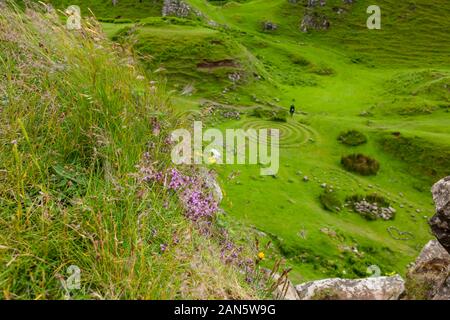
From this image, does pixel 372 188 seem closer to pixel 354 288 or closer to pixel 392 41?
pixel 354 288

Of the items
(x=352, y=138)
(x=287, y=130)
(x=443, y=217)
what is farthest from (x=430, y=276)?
(x=287, y=130)

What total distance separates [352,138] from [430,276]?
52.5 feet

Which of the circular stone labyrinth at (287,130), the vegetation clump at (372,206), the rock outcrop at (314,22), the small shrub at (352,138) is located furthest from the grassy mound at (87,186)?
the rock outcrop at (314,22)

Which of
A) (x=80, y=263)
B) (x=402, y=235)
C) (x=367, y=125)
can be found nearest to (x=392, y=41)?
(x=367, y=125)

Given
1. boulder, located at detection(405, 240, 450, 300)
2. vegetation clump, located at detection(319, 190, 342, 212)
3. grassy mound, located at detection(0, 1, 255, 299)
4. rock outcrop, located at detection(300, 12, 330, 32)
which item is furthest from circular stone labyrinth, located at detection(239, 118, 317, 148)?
rock outcrop, located at detection(300, 12, 330, 32)

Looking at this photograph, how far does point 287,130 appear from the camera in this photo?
80.1 feet

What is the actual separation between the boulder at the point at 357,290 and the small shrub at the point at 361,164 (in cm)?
1351

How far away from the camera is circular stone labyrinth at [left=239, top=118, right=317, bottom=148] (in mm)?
22922

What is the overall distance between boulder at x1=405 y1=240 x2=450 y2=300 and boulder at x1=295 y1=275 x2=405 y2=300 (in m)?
0.47

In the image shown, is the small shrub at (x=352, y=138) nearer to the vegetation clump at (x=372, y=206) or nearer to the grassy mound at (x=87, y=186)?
the vegetation clump at (x=372, y=206)

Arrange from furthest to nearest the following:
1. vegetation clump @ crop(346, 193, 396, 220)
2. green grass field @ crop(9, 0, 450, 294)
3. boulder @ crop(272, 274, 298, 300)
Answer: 1. vegetation clump @ crop(346, 193, 396, 220)
2. green grass field @ crop(9, 0, 450, 294)
3. boulder @ crop(272, 274, 298, 300)

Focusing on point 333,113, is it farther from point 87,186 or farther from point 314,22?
point 314,22

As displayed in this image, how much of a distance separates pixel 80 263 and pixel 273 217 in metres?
11.6

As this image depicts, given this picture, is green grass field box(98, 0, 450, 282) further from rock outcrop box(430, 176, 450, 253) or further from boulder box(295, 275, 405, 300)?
rock outcrop box(430, 176, 450, 253)
